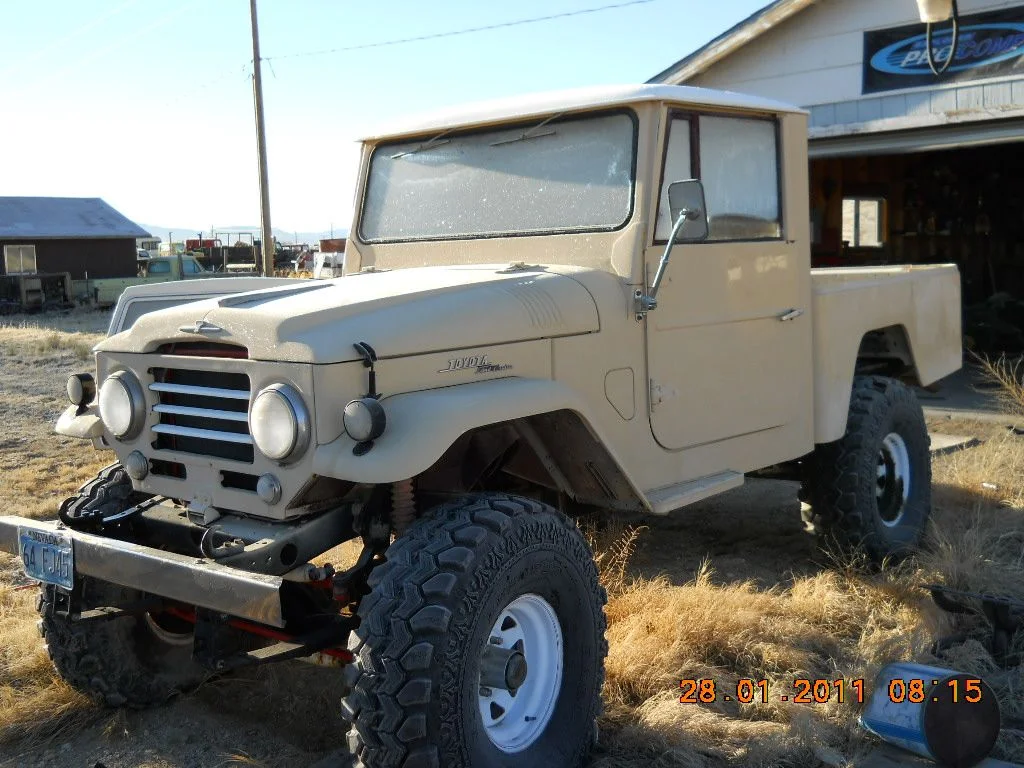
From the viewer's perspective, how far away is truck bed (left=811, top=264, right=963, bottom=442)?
4.95 meters

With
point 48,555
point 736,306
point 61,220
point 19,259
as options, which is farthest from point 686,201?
point 61,220

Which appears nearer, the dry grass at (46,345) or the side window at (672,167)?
the side window at (672,167)

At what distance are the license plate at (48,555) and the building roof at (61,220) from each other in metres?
32.1

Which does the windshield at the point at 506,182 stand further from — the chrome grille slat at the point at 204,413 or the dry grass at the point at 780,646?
the dry grass at the point at 780,646

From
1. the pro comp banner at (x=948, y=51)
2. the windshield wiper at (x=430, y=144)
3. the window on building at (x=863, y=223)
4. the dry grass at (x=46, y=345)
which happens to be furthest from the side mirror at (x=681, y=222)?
the window on building at (x=863, y=223)

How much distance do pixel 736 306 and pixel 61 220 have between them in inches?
1362

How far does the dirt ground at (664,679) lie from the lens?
11.4 feet

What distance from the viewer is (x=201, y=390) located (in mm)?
3305

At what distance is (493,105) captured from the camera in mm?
4426

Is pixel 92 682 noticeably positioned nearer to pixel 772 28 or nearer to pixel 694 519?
pixel 694 519

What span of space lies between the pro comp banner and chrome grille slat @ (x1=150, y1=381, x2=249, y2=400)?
31.6ft

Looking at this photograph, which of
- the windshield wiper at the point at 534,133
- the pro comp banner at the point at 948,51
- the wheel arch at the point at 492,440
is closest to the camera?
the wheel arch at the point at 492,440
